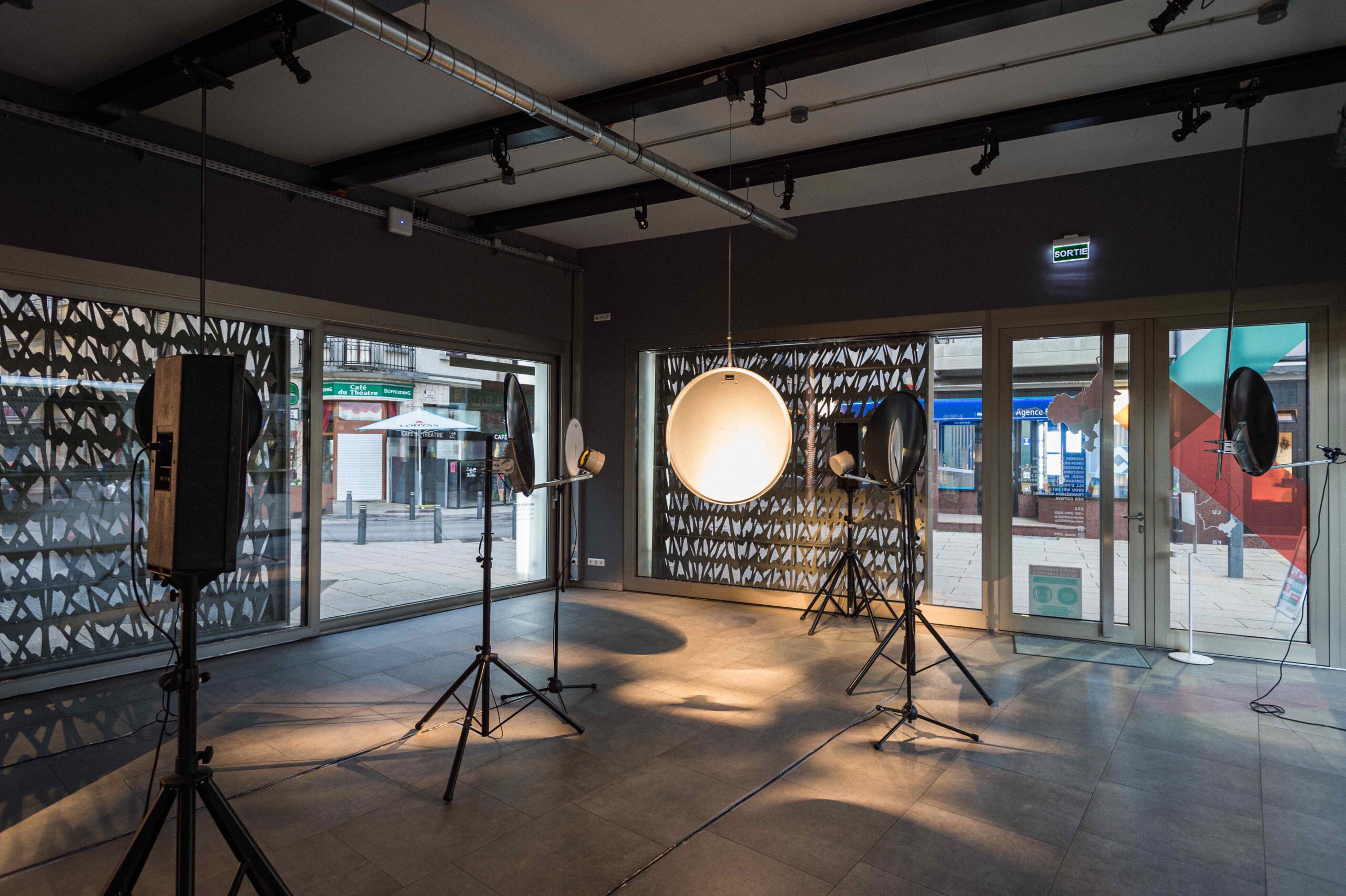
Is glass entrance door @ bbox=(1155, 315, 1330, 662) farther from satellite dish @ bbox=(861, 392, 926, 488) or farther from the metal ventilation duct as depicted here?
the metal ventilation duct

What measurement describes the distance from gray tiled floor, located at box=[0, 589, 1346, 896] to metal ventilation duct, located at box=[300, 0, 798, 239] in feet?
9.81

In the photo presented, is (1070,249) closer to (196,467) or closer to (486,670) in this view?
(486,670)

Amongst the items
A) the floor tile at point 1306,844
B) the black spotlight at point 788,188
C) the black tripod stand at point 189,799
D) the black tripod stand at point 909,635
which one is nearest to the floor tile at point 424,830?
the black tripod stand at point 189,799

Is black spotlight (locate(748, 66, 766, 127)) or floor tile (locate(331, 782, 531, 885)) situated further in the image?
black spotlight (locate(748, 66, 766, 127))

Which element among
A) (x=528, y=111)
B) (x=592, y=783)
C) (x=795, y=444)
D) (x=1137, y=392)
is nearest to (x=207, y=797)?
(x=592, y=783)

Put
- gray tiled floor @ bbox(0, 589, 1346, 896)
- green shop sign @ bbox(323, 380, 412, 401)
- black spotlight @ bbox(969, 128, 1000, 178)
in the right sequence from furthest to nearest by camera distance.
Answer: green shop sign @ bbox(323, 380, 412, 401) → black spotlight @ bbox(969, 128, 1000, 178) → gray tiled floor @ bbox(0, 589, 1346, 896)

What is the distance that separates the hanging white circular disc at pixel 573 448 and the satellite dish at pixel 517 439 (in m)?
0.24

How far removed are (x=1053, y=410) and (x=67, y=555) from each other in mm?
6645

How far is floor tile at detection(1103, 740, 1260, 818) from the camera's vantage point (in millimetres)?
3051

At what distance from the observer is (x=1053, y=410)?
570 cm

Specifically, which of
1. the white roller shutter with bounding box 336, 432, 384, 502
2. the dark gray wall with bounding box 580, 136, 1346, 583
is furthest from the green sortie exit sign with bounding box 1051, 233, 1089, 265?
the white roller shutter with bounding box 336, 432, 384, 502

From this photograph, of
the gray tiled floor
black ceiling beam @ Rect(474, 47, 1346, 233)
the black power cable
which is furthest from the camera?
the black power cable

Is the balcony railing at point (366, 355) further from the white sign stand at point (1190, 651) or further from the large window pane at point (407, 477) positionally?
the white sign stand at point (1190, 651)

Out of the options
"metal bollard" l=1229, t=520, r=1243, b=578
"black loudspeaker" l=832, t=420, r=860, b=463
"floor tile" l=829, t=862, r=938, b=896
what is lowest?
"floor tile" l=829, t=862, r=938, b=896
